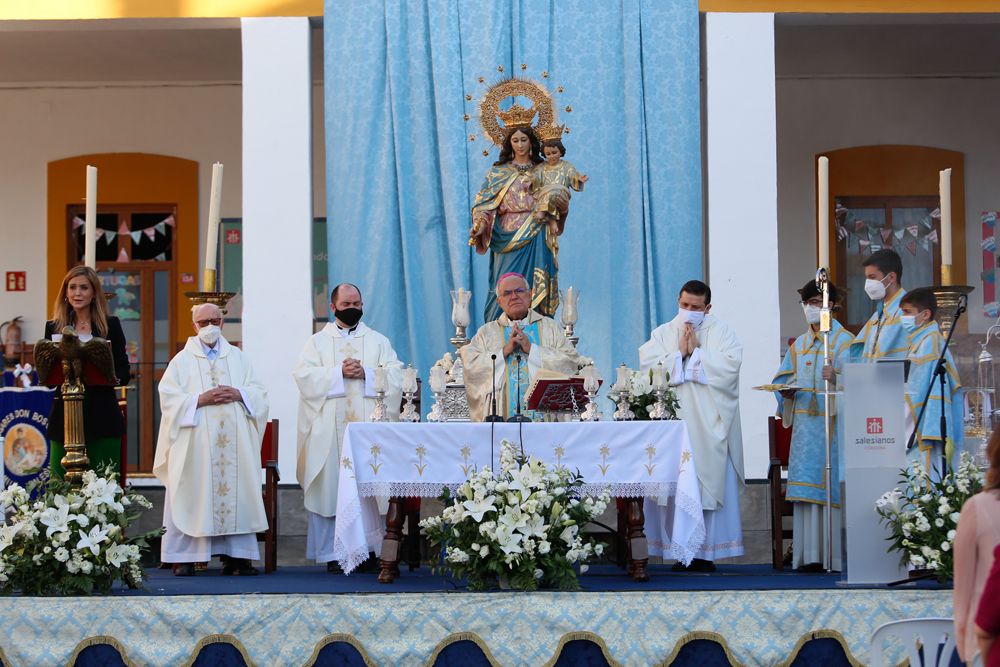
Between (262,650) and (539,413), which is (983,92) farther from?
(262,650)

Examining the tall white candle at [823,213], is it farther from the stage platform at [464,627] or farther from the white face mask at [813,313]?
the stage platform at [464,627]

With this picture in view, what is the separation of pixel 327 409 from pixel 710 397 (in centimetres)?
236

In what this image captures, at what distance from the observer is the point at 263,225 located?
11391 millimetres

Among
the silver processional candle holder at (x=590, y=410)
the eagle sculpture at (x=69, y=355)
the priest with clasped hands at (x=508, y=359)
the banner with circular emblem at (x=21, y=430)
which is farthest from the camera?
the banner with circular emblem at (x=21, y=430)

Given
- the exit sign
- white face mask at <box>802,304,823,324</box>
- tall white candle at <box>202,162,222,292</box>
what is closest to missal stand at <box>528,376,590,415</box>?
white face mask at <box>802,304,823,324</box>

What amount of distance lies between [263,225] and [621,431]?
446cm

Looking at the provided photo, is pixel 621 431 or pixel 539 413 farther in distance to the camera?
Result: pixel 539 413

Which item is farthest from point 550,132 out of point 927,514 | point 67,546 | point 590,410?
point 67,546

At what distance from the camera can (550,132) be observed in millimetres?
9969

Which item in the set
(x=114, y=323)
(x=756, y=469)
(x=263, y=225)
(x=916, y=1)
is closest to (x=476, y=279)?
(x=263, y=225)

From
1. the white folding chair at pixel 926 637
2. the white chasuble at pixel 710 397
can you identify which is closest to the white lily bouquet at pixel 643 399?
the white chasuble at pixel 710 397

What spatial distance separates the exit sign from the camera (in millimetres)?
13914

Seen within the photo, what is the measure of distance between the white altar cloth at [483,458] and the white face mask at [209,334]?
1.57m

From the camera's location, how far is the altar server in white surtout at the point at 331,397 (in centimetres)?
924
